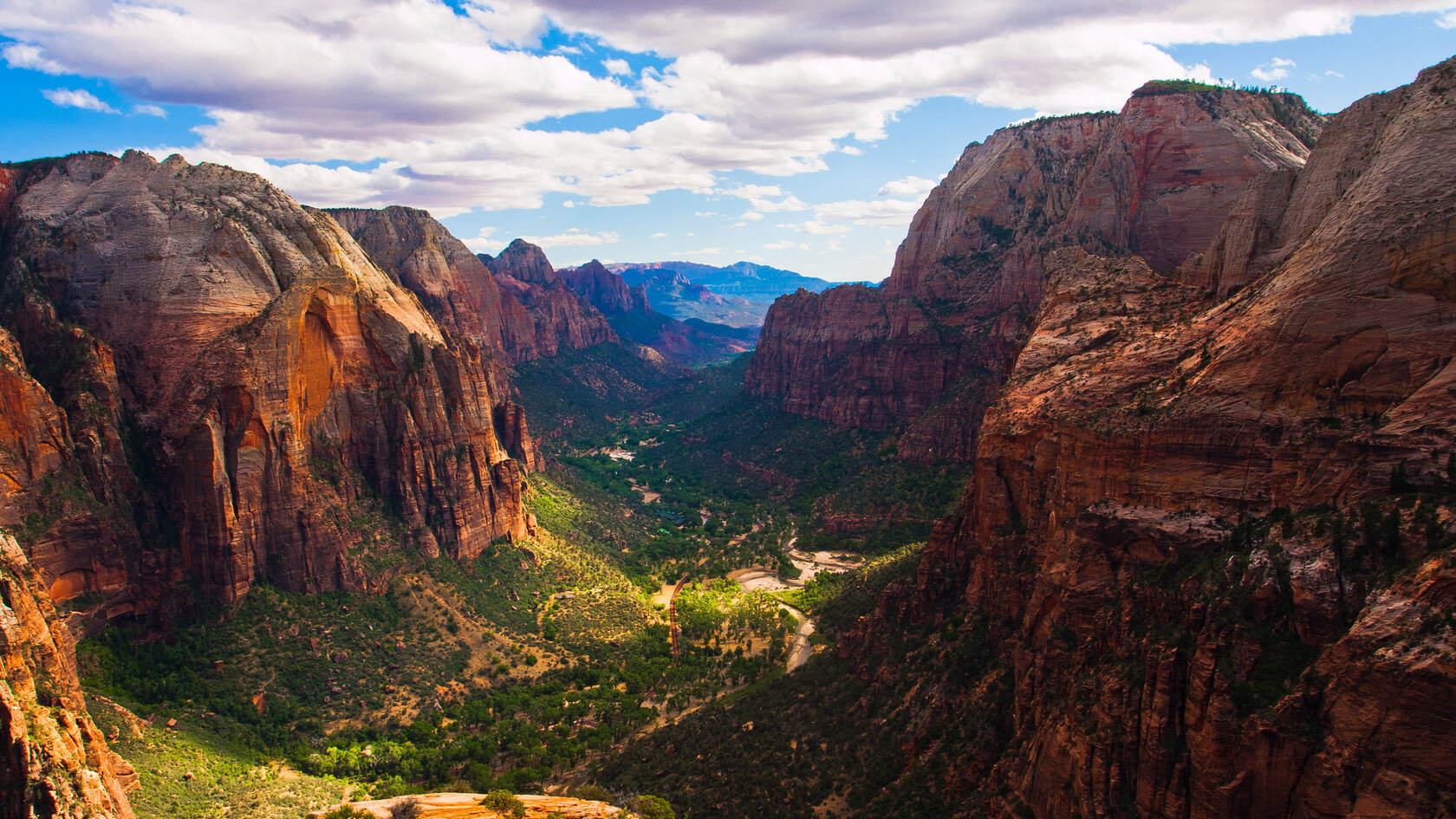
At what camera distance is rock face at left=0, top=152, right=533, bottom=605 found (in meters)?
64.1

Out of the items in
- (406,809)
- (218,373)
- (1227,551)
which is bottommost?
(406,809)

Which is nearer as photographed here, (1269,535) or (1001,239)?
(1269,535)

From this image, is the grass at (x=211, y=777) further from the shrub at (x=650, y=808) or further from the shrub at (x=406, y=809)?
the shrub at (x=650, y=808)

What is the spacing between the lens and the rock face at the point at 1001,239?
10144 centimetres

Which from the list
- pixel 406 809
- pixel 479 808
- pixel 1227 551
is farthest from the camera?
pixel 479 808

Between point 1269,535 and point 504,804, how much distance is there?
121ft

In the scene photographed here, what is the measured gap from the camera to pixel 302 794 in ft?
174

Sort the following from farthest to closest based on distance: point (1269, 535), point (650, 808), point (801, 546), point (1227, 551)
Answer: point (801, 546) → point (650, 808) → point (1227, 551) → point (1269, 535)

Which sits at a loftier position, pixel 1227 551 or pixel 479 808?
pixel 1227 551

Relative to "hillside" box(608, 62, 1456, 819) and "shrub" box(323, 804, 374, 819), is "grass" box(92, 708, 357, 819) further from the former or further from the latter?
"hillside" box(608, 62, 1456, 819)

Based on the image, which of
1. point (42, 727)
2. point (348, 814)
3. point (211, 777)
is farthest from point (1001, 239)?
point (42, 727)

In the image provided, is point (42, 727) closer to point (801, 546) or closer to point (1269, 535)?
point (1269, 535)

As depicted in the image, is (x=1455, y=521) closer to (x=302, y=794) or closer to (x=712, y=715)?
(x=712, y=715)

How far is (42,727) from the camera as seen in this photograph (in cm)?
3659
